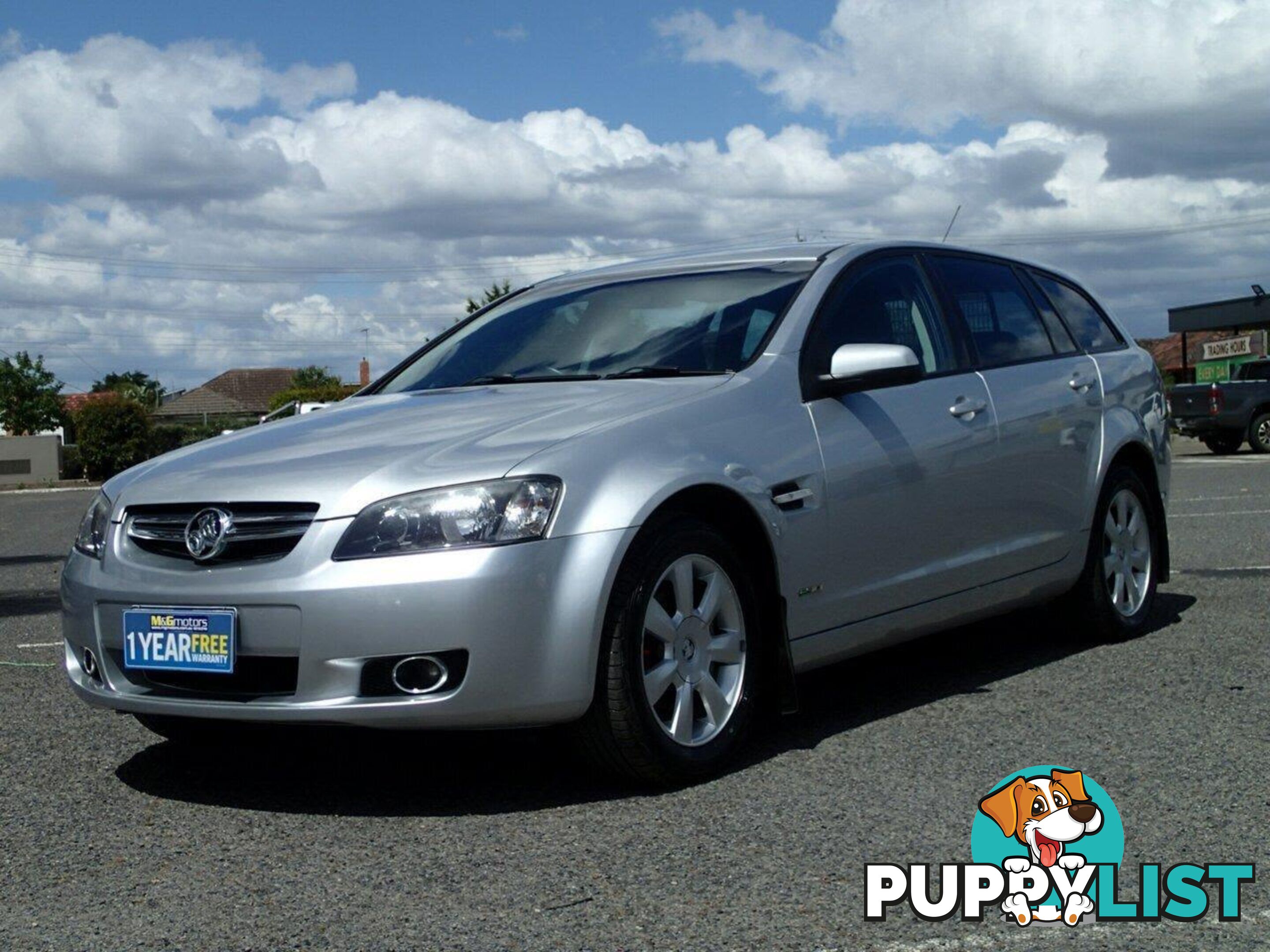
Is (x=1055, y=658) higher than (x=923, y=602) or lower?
lower

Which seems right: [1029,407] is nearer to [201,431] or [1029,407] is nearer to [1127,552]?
[1127,552]

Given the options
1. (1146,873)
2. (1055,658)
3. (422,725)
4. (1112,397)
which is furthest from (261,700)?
(1112,397)

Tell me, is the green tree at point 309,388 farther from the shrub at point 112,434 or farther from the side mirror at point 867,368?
the side mirror at point 867,368

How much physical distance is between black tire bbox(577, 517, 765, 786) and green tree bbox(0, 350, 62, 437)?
64.7 m

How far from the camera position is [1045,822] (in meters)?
3.72

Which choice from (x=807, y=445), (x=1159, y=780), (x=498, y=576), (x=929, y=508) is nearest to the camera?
(x=498, y=576)

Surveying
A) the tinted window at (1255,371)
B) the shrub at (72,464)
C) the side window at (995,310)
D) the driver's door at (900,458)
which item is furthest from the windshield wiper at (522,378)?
the shrub at (72,464)

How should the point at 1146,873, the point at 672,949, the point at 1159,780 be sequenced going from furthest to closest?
1. the point at 1159,780
2. the point at 1146,873
3. the point at 672,949

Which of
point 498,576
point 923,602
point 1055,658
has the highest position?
point 498,576

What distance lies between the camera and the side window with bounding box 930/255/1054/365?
6.07m

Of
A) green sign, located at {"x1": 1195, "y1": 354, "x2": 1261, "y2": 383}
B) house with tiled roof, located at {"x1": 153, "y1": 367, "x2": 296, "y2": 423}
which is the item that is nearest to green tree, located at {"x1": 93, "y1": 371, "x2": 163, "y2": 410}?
house with tiled roof, located at {"x1": 153, "y1": 367, "x2": 296, "y2": 423}

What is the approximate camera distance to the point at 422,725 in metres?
4.11

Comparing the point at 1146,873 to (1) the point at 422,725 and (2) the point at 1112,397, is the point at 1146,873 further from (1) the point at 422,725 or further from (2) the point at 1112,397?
(2) the point at 1112,397

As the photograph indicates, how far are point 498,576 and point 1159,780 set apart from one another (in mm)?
1849
